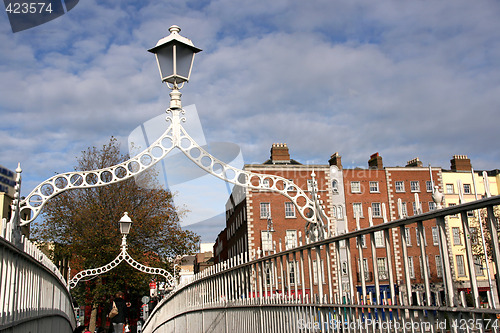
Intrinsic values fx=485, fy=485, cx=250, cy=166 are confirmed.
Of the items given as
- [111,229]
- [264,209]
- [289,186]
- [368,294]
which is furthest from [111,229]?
[368,294]

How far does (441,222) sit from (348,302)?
159cm

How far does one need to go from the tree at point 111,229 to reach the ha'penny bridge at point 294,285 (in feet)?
60.3

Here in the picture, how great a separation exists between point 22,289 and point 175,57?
4991 mm

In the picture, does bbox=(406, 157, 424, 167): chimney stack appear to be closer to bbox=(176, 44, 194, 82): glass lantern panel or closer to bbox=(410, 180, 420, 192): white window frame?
bbox=(410, 180, 420, 192): white window frame

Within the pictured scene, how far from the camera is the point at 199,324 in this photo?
1011 cm

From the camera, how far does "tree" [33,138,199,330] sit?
29.6m

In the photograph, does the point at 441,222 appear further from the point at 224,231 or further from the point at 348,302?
the point at 224,231

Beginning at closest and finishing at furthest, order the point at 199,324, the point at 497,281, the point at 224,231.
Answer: the point at 497,281, the point at 199,324, the point at 224,231

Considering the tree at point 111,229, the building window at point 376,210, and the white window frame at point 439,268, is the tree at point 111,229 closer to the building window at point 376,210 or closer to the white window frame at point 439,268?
the building window at point 376,210

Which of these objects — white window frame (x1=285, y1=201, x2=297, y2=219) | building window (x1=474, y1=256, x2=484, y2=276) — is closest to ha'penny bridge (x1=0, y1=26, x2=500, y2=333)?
building window (x1=474, y1=256, x2=484, y2=276)

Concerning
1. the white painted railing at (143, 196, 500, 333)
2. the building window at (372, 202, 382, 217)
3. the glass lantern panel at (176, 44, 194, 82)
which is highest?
the building window at (372, 202, 382, 217)

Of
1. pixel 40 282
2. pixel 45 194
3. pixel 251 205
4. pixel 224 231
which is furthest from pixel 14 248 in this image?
pixel 224 231

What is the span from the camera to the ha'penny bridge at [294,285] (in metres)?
3.24

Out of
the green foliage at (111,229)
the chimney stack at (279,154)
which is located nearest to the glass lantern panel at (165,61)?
the green foliage at (111,229)
